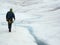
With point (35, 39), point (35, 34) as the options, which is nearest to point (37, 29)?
point (35, 34)

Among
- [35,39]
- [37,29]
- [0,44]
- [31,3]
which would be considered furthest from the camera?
[31,3]

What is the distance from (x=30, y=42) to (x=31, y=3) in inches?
751

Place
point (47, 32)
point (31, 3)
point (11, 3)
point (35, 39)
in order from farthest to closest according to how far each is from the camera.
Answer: point (11, 3), point (31, 3), point (47, 32), point (35, 39)

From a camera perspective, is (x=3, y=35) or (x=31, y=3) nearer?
(x=3, y=35)

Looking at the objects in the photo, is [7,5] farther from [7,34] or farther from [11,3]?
[7,34]

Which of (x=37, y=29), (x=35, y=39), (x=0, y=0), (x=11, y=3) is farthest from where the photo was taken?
(x=0, y=0)

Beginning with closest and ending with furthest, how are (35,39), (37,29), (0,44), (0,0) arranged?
(0,44), (35,39), (37,29), (0,0)

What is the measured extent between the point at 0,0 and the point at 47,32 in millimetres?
23144

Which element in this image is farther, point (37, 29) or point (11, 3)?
point (11, 3)

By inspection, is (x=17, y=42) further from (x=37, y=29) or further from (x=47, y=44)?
(x=37, y=29)

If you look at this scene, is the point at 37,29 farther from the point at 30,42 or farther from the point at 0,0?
the point at 0,0

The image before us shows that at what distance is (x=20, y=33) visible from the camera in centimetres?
1462

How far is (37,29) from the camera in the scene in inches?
605

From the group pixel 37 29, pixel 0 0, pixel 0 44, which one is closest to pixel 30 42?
pixel 0 44
